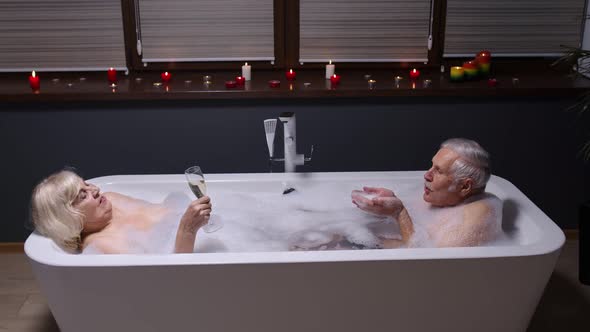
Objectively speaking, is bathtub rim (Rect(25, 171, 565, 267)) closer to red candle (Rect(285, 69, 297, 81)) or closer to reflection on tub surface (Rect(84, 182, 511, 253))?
reflection on tub surface (Rect(84, 182, 511, 253))

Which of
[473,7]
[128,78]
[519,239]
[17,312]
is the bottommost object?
[17,312]

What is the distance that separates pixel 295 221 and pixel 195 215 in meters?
0.50

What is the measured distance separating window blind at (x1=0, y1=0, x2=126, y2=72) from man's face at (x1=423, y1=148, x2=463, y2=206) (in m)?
1.64

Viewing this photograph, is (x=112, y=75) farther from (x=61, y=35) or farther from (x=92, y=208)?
(x=92, y=208)

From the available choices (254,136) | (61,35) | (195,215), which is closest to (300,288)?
(195,215)

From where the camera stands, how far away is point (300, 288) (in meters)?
1.81

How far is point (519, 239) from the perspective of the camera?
2080mm

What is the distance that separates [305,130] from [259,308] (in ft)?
3.81

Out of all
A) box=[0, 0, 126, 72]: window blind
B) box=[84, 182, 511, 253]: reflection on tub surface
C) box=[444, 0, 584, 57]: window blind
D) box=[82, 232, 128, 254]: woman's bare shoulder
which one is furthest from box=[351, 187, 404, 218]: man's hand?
box=[0, 0, 126, 72]: window blind

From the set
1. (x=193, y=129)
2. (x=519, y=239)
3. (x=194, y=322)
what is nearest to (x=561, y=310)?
(x=519, y=239)

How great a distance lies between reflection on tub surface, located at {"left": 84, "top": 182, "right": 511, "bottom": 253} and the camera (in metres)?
2.16

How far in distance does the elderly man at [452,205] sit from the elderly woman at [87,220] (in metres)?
0.61

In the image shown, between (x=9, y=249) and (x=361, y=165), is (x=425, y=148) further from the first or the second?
(x=9, y=249)

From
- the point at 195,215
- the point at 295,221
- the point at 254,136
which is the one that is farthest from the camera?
the point at 254,136
